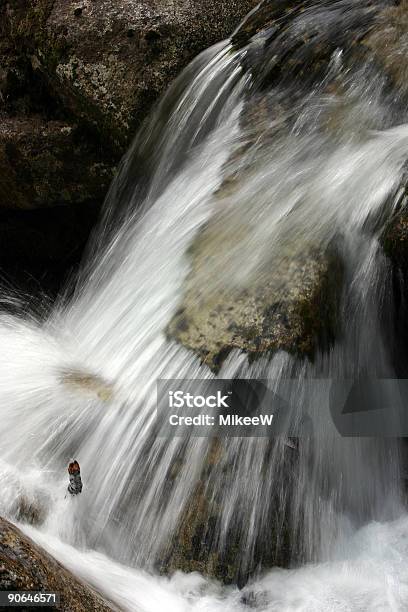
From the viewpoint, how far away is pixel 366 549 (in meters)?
4.23

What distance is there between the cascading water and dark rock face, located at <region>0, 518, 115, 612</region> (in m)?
0.47

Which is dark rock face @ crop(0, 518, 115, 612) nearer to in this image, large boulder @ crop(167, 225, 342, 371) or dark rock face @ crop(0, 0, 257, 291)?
large boulder @ crop(167, 225, 342, 371)

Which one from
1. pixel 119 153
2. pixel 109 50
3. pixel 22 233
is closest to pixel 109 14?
pixel 109 50

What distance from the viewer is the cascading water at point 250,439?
4102 mm

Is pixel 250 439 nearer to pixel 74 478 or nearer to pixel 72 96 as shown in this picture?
pixel 74 478

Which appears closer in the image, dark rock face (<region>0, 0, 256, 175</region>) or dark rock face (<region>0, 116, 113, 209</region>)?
dark rock face (<region>0, 0, 256, 175</region>)

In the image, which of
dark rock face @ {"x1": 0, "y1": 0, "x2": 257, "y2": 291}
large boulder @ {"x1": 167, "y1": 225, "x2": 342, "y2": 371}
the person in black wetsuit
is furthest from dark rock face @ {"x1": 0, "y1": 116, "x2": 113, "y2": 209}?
the person in black wetsuit

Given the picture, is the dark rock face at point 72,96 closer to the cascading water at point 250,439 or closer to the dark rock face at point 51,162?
the dark rock face at point 51,162

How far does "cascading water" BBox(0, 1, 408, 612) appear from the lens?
4.10 metres

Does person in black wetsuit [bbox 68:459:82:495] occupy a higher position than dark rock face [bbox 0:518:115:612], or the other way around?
dark rock face [bbox 0:518:115:612]

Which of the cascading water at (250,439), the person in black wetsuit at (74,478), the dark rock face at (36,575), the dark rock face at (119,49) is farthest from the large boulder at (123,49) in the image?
the dark rock face at (36,575)

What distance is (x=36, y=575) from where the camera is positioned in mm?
3000

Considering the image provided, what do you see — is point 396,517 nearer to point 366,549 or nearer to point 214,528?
point 366,549

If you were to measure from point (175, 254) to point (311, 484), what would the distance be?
1.78 meters
